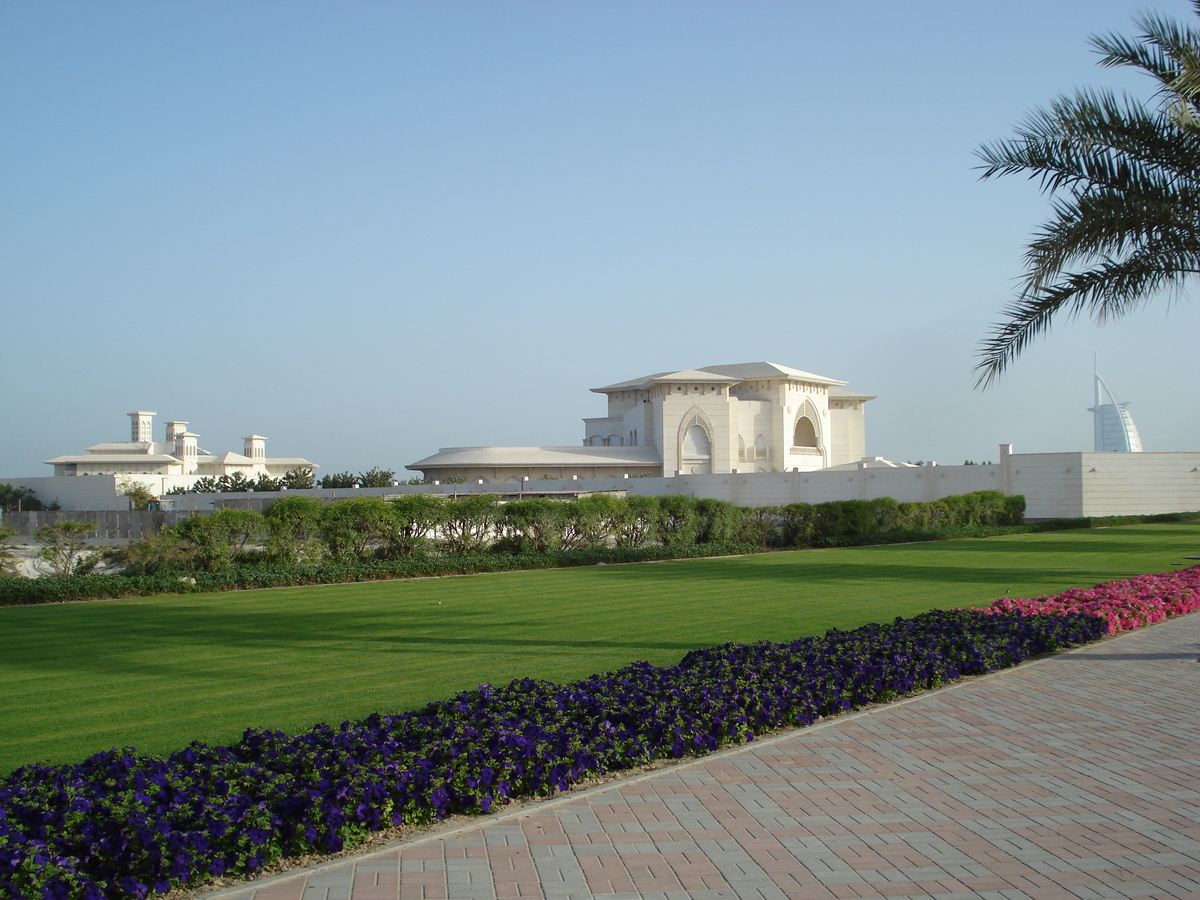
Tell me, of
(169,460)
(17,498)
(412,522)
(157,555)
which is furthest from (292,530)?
(169,460)

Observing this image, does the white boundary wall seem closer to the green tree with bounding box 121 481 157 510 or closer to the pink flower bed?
the green tree with bounding box 121 481 157 510

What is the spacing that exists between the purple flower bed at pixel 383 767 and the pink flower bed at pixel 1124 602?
293 cm

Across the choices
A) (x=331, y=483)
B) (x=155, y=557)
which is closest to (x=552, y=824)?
(x=155, y=557)

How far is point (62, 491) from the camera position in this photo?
46.0 m

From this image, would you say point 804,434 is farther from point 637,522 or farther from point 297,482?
point 637,522

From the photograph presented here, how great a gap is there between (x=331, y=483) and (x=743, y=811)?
1708 inches

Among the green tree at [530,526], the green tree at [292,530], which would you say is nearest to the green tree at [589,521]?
the green tree at [530,526]

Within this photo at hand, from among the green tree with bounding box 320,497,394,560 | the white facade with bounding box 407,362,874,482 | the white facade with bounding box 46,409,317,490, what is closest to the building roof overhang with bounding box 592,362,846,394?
the white facade with bounding box 407,362,874,482

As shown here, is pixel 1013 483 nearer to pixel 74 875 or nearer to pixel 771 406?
pixel 771 406

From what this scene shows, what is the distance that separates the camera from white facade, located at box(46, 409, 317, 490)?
6078 centimetres

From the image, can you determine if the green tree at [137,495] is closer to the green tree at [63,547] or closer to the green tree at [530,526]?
the green tree at [63,547]

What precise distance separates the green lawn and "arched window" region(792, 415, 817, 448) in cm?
3885

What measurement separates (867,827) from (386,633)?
19.1ft

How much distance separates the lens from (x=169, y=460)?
62.6m
